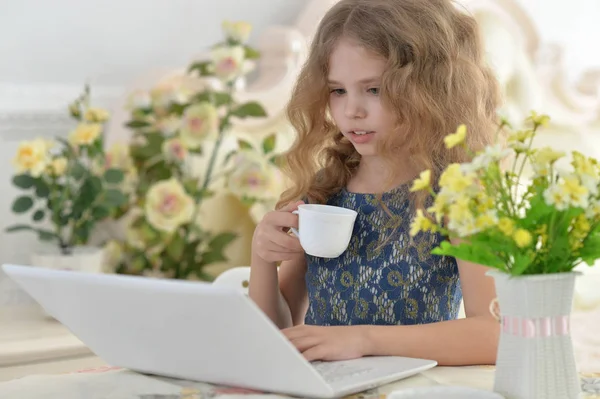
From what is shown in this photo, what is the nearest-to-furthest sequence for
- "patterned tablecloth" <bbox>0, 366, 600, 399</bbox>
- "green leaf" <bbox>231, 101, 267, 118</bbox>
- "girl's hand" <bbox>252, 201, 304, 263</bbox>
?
"patterned tablecloth" <bbox>0, 366, 600, 399</bbox> → "girl's hand" <bbox>252, 201, 304, 263</bbox> → "green leaf" <bbox>231, 101, 267, 118</bbox>

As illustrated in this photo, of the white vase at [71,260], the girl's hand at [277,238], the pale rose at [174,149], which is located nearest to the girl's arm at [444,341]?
the girl's hand at [277,238]

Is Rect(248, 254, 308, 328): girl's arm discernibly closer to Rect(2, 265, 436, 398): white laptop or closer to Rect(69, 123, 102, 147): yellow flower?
Rect(2, 265, 436, 398): white laptop

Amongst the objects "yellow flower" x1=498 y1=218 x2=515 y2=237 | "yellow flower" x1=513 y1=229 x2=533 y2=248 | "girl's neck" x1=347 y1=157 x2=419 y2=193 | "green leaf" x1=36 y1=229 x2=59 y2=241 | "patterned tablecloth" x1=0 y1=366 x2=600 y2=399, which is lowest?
"patterned tablecloth" x1=0 y1=366 x2=600 y2=399

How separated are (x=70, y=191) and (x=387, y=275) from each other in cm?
96

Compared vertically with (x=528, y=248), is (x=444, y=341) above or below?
below

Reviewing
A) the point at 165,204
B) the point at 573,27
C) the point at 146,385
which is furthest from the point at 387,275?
the point at 573,27

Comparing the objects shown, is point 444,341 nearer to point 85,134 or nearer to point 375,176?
point 375,176

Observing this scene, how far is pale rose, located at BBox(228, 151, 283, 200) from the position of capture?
2150 millimetres

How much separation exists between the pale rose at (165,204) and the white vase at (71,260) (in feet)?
0.49

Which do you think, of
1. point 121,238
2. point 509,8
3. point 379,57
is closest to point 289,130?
point 121,238

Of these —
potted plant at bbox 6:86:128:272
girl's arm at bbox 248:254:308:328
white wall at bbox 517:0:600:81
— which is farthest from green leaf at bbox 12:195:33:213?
white wall at bbox 517:0:600:81

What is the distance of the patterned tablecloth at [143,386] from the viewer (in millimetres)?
939

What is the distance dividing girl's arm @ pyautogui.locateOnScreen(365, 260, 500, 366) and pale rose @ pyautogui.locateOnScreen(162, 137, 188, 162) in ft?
3.61

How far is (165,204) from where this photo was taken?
2064 mm
